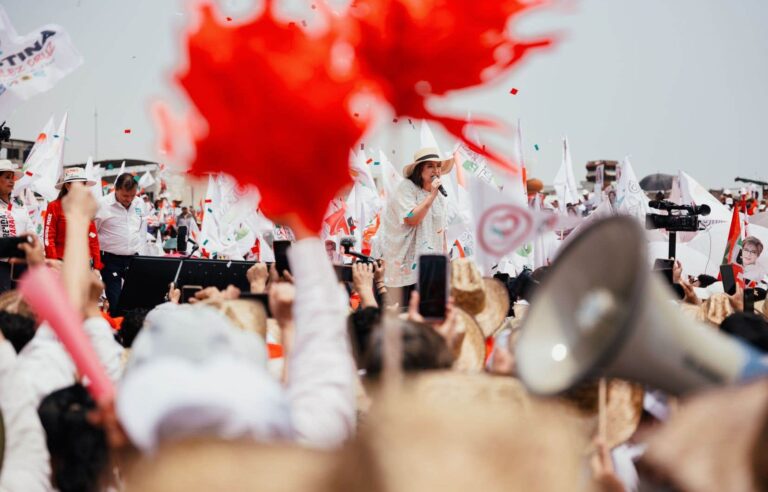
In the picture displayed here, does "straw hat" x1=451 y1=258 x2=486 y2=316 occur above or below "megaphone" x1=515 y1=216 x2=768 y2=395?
below

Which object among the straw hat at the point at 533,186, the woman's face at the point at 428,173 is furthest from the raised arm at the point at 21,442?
the straw hat at the point at 533,186

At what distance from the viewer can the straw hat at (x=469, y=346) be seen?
8.27 feet

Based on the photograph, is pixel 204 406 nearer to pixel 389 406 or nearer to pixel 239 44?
pixel 389 406

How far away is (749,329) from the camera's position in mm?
2348

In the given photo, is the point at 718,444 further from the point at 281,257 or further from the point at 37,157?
the point at 37,157

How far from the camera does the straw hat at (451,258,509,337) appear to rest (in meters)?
3.09

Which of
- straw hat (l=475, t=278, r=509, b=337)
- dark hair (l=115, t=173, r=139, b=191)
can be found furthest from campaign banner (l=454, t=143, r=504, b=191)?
straw hat (l=475, t=278, r=509, b=337)

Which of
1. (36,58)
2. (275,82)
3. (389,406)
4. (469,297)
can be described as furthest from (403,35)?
(36,58)

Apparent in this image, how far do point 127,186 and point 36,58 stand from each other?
3.42 metres

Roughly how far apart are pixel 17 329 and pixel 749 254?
20.6ft

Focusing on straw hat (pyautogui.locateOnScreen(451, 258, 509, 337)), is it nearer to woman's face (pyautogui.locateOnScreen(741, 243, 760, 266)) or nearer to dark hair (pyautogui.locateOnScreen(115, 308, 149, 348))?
dark hair (pyautogui.locateOnScreen(115, 308, 149, 348))

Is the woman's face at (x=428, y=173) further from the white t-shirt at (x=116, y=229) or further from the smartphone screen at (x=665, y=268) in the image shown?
the white t-shirt at (x=116, y=229)

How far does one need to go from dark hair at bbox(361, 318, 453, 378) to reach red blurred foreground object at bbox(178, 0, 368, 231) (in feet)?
1.08

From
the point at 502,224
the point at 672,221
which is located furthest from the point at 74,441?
the point at 672,221
